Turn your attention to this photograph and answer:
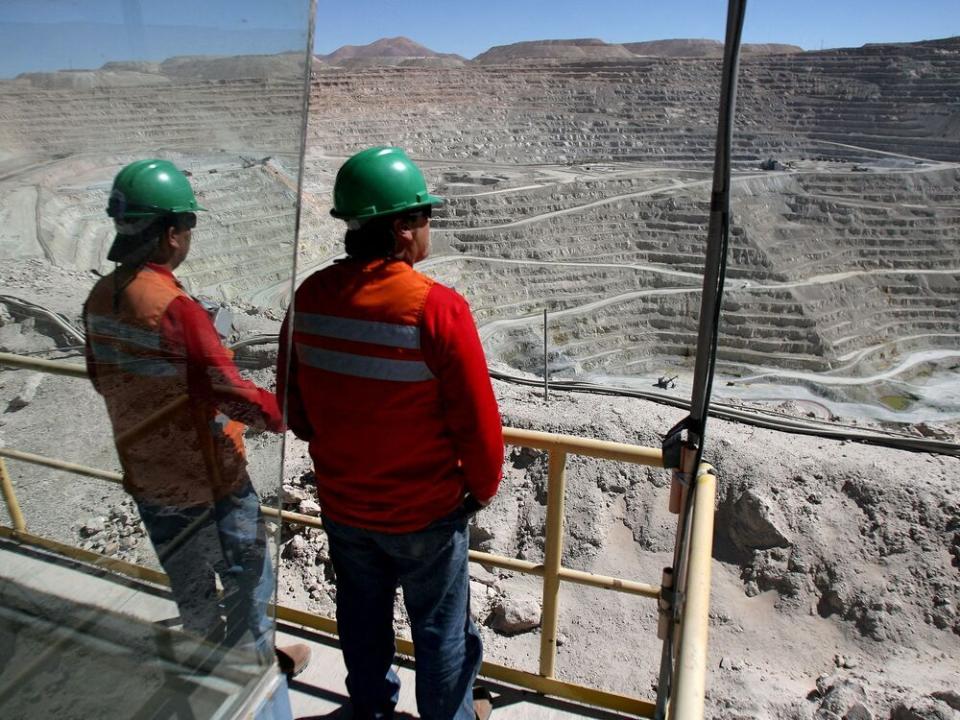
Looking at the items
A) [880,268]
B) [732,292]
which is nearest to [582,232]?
[732,292]

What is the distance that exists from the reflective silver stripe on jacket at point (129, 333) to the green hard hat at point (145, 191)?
8.4 inches

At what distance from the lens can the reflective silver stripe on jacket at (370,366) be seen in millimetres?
1913

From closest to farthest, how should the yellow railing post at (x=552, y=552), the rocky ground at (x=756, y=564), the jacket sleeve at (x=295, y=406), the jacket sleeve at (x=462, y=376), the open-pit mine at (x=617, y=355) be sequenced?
the open-pit mine at (x=617, y=355) < the jacket sleeve at (x=462, y=376) < the jacket sleeve at (x=295, y=406) < the yellow railing post at (x=552, y=552) < the rocky ground at (x=756, y=564)

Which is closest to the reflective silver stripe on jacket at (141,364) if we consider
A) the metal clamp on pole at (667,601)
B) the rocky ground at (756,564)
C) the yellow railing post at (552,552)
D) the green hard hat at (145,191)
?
the green hard hat at (145,191)

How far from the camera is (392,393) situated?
194cm

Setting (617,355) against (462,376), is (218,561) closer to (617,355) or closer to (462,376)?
(462,376)

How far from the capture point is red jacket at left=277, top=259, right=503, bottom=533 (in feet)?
6.18

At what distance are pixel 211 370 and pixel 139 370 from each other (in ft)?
0.46

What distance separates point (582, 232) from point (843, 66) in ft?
85.2

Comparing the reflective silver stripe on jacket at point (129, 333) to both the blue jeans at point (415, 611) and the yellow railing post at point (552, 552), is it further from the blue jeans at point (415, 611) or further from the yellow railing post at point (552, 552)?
the yellow railing post at point (552, 552)

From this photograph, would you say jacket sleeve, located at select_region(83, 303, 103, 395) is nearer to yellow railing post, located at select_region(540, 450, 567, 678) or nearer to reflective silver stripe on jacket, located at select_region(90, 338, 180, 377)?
reflective silver stripe on jacket, located at select_region(90, 338, 180, 377)

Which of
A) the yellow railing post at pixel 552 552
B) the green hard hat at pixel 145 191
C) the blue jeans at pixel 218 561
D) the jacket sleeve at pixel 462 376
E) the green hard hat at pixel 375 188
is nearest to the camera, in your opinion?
the green hard hat at pixel 145 191

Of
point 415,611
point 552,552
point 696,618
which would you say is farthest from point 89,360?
point 552,552

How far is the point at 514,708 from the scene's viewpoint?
108 inches
